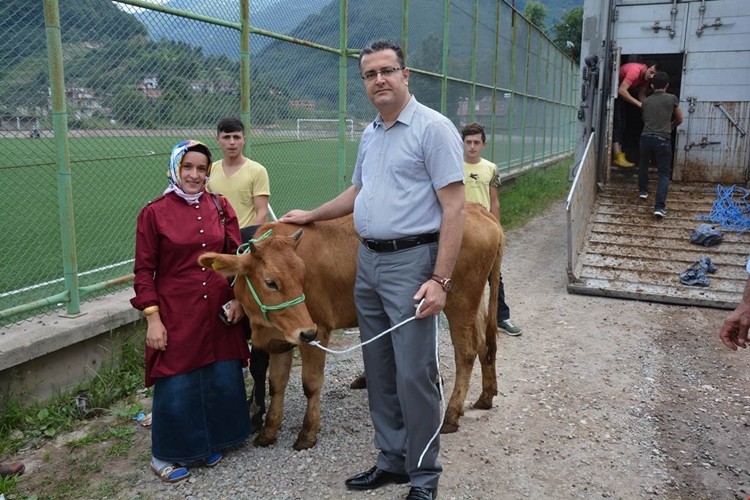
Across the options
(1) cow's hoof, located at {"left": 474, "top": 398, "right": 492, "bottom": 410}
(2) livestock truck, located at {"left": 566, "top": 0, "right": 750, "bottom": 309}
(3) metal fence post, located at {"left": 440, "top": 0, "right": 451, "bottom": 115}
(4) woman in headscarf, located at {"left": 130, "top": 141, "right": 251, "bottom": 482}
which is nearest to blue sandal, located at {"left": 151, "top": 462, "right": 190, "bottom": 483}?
(4) woman in headscarf, located at {"left": 130, "top": 141, "right": 251, "bottom": 482}

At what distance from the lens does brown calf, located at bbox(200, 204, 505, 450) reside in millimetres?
3396

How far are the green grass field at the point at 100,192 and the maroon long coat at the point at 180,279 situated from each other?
1.21m

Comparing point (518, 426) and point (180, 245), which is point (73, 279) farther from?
point (518, 426)

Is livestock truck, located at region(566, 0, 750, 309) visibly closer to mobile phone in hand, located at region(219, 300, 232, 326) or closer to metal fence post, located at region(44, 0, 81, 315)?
mobile phone in hand, located at region(219, 300, 232, 326)

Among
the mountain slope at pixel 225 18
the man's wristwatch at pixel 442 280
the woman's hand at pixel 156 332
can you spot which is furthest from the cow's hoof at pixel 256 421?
the mountain slope at pixel 225 18

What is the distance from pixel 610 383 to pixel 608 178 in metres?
5.28

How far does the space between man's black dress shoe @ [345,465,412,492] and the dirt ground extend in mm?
49

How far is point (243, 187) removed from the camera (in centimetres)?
455

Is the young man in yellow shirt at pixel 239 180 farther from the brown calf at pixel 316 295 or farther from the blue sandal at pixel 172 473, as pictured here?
the blue sandal at pixel 172 473

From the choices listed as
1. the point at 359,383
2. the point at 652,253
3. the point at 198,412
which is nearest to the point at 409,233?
the point at 198,412

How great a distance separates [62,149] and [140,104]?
105 centimetres

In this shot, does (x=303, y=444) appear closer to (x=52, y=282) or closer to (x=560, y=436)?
(x=560, y=436)

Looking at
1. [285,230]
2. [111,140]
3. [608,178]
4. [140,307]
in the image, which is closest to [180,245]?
[140,307]

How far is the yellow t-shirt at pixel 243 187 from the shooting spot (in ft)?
14.9
